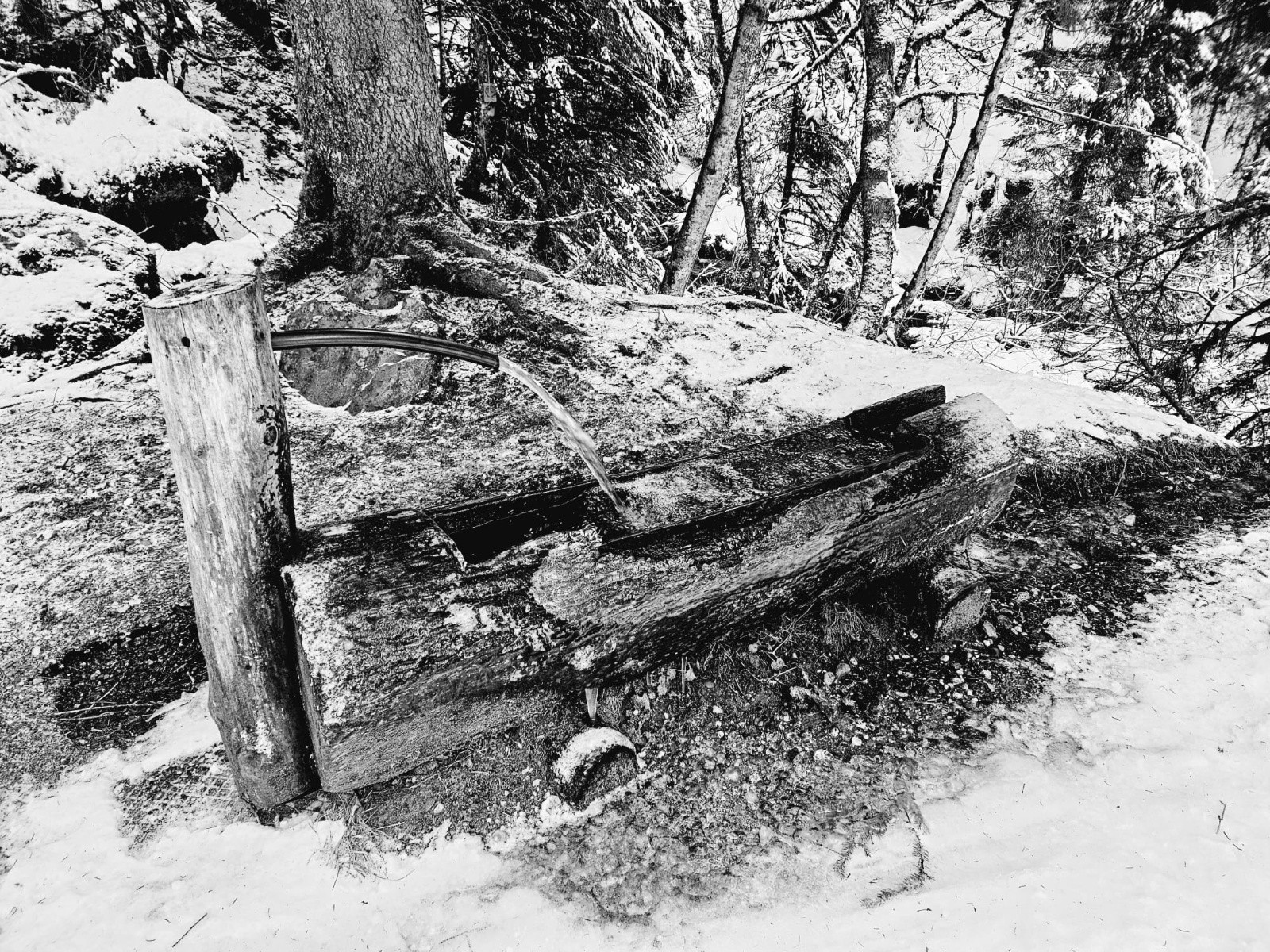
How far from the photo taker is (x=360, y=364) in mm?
3963

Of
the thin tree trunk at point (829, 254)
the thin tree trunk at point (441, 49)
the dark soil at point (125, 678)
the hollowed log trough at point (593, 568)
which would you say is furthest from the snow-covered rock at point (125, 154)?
the thin tree trunk at point (829, 254)

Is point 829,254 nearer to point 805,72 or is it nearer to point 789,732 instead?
point 805,72

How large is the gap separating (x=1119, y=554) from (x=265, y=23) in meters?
11.5

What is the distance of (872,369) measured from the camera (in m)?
4.79

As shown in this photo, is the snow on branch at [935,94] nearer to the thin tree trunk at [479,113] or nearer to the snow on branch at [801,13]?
the snow on branch at [801,13]

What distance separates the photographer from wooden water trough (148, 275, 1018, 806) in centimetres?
172

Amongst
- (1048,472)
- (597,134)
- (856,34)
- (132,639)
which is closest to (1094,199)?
(856,34)

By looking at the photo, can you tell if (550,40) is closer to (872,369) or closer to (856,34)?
(856,34)

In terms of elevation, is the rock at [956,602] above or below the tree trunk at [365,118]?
below

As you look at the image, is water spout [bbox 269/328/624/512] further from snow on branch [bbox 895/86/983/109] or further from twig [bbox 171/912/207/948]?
snow on branch [bbox 895/86/983/109]

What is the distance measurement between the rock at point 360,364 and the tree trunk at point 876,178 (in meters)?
5.85

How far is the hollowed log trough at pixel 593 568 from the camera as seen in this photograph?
1801 mm

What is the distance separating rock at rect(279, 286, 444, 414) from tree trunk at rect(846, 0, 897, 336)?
585cm

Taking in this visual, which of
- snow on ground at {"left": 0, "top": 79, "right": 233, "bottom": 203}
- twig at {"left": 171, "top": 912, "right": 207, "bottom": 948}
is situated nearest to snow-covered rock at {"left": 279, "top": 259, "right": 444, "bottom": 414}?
twig at {"left": 171, "top": 912, "right": 207, "bottom": 948}
